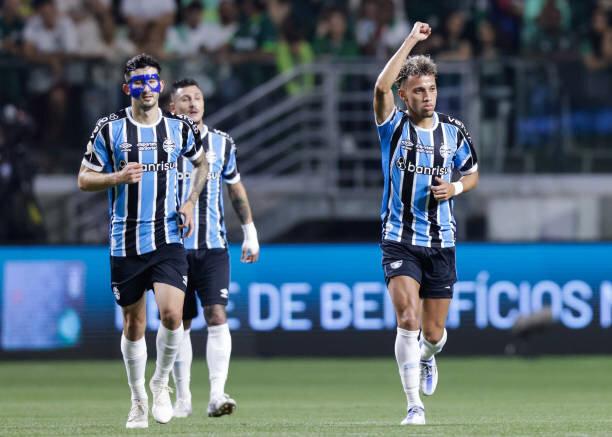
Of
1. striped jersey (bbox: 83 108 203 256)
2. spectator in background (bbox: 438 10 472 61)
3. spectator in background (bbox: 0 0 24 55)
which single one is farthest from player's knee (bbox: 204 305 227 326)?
spectator in background (bbox: 0 0 24 55)

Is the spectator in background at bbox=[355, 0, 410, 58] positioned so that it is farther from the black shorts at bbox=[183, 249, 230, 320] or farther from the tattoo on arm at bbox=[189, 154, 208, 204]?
the tattoo on arm at bbox=[189, 154, 208, 204]

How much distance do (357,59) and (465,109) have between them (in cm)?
170

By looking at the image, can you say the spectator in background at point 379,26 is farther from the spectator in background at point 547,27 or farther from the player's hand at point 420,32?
Answer: the player's hand at point 420,32

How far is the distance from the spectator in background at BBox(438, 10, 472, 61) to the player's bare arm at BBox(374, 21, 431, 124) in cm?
981

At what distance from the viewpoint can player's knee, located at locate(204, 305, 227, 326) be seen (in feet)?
31.5

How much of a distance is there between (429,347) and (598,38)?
10405 millimetres

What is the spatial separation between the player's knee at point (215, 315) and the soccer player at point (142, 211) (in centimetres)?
89

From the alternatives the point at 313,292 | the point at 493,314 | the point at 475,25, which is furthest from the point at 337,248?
the point at 475,25

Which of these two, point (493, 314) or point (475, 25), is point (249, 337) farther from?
point (475, 25)

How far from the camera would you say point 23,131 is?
56.2 ft

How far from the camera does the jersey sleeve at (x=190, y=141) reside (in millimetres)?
8727

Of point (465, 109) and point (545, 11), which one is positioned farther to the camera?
point (545, 11)

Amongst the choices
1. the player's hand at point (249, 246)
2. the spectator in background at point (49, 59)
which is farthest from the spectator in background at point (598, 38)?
the player's hand at point (249, 246)

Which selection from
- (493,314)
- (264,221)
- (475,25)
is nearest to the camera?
(493,314)
